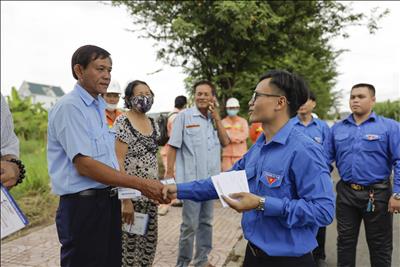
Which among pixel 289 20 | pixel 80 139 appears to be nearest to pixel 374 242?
pixel 80 139

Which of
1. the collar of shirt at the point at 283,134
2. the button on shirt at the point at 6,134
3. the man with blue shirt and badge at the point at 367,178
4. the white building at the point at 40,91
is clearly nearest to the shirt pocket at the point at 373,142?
the man with blue shirt and badge at the point at 367,178

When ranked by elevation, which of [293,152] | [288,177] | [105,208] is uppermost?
[293,152]

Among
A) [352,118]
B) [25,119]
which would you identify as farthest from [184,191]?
[25,119]

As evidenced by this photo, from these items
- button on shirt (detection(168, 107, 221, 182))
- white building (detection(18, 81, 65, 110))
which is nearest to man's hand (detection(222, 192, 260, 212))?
button on shirt (detection(168, 107, 221, 182))

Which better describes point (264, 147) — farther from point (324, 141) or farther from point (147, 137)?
point (324, 141)

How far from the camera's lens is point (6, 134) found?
205cm

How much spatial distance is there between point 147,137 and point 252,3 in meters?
7.06

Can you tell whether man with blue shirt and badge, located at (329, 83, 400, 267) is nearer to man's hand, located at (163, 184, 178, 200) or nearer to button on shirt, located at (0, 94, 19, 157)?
man's hand, located at (163, 184, 178, 200)

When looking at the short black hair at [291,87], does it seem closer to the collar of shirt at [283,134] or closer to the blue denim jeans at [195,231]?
the collar of shirt at [283,134]

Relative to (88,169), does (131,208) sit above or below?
below

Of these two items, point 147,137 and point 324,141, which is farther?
point 324,141

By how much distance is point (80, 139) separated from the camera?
238cm

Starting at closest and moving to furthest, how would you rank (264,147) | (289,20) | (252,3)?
(264,147), (252,3), (289,20)

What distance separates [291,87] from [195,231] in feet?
7.84
